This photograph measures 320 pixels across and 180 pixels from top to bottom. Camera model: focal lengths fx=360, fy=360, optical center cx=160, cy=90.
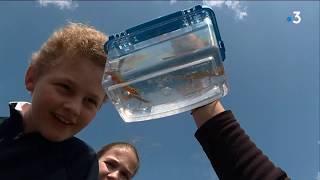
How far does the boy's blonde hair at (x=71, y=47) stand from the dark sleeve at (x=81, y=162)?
47cm

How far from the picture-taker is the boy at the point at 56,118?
1.79m

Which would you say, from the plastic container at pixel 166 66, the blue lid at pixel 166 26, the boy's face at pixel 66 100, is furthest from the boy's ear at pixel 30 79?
the blue lid at pixel 166 26

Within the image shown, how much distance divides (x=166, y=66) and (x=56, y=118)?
65cm

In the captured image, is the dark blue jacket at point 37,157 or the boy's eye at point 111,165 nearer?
the dark blue jacket at point 37,157

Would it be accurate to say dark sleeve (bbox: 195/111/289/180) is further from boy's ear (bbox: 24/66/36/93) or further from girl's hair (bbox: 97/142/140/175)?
girl's hair (bbox: 97/142/140/175)

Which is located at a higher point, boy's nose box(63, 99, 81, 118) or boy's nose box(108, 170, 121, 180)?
boy's nose box(63, 99, 81, 118)

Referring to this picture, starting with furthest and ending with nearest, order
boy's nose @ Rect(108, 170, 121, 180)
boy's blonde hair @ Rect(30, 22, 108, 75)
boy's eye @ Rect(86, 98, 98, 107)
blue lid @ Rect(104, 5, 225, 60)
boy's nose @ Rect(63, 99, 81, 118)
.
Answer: boy's nose @ Rect(108, 170, 121, 180), boy's blonde hair @ Rect(30, 22, 108, 75), boy's eye @ Rect(86, 98, 98, 107), boy's nose @ Rect(63, 99, 81, 118), blue lid @ Rect(104, 5, 225, 60)

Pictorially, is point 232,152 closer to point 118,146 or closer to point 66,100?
point 66,100

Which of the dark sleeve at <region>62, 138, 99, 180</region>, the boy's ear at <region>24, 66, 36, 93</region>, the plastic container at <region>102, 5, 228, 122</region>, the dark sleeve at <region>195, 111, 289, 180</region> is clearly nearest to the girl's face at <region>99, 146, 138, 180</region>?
the dark sleeve at <region>62, 138, 99, 180</region>

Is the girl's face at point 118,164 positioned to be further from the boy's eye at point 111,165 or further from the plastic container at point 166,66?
the plastic container at point 166,66

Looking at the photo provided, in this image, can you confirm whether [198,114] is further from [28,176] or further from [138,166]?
[138,166]

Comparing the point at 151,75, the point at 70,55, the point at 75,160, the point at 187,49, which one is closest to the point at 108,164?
the point at 75,160

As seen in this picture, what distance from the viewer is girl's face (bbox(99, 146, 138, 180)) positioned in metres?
2.88

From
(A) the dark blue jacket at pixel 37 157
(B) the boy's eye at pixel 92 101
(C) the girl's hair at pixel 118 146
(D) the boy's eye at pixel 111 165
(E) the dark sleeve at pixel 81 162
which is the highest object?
(B) the boy's eye at pixel 92 101
